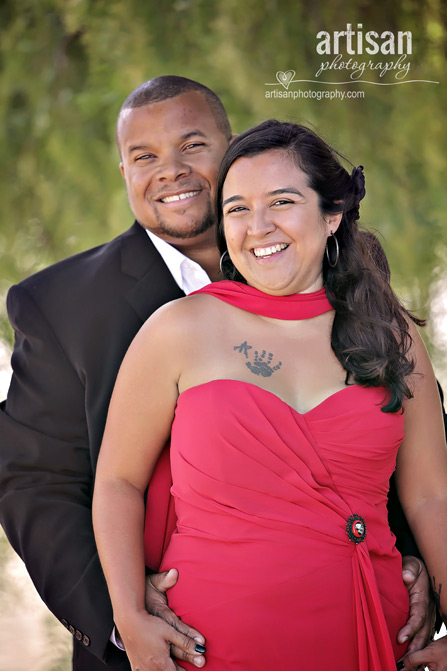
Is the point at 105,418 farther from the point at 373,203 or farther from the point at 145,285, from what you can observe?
the point at 373,203

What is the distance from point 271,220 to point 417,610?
1.06m

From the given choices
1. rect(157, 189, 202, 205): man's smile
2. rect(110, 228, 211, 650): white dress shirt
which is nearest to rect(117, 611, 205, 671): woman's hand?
rect(110, 228, 211, 650): white dress shirt

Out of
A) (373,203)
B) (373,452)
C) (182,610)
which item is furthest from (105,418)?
(373,203)

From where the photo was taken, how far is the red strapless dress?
2.03m

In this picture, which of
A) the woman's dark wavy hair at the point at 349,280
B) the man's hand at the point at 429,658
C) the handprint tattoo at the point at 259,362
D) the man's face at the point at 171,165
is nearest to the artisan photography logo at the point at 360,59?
the man's face at the point at 171,165

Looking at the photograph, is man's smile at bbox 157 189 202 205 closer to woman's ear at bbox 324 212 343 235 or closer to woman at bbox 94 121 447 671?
woman at bbox 94 121 447 671

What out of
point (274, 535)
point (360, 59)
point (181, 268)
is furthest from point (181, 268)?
point (360, 59)

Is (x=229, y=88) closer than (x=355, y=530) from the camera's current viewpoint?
No

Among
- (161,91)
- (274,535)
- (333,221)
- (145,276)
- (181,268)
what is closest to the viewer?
(274,535)

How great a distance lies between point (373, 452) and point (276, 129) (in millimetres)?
878

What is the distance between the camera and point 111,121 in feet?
13.5

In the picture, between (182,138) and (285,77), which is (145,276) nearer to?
(182,138)

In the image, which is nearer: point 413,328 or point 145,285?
point 413,328

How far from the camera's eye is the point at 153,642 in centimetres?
208
